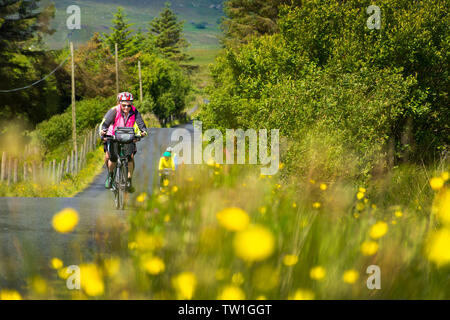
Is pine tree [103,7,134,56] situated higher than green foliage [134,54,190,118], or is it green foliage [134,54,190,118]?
pine tree [103,7,134,56]

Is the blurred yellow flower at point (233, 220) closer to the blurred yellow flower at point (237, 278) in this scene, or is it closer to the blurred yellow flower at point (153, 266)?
the blurred yellow flower at point (237, 278)

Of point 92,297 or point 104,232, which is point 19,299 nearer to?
point 92,297

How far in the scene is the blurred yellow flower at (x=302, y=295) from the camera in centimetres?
255

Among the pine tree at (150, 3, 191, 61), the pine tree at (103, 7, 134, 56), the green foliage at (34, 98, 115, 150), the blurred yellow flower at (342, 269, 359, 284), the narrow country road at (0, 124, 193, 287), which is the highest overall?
the pine tree at (150, 3, 191, 61)

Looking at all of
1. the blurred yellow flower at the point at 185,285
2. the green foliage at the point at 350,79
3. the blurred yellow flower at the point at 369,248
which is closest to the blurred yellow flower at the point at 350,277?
the blurred yellow flower at the point at 369,248

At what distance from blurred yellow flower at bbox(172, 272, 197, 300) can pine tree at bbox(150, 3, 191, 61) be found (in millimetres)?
107349

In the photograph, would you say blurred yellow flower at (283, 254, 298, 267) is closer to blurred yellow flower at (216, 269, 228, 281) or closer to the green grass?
the green grass

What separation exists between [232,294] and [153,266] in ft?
1.80

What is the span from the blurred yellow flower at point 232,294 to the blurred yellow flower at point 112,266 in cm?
67

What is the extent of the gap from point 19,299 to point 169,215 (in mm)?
1348

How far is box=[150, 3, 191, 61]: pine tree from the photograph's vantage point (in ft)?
356

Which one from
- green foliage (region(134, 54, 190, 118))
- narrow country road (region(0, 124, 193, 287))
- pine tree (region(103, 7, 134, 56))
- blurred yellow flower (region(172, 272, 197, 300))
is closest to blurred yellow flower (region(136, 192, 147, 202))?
narrow country road (region(0, 124, 193, 287))

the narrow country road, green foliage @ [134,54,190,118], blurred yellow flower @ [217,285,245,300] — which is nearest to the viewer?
blurred yellow flower @ [217,285,245,300]

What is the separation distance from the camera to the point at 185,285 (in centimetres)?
263
